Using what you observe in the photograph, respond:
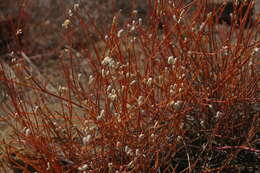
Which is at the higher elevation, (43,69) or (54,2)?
(54,2)

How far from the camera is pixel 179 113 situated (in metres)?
1.71

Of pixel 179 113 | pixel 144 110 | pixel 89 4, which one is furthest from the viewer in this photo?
pixel 89 4

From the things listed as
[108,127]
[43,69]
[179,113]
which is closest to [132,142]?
[108,127]

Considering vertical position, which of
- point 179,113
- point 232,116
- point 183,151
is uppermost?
point 179,113

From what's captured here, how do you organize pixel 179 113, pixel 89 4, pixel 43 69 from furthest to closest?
pixel 89 4, pixel 43 69, pixel 179 113

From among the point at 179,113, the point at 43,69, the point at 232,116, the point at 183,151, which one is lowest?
the point at 43,69

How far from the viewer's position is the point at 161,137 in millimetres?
1818

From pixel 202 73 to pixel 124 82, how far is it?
52 cm

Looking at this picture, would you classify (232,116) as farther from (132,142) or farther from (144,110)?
(132,142)

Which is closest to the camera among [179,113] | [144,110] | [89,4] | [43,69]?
[179,113]

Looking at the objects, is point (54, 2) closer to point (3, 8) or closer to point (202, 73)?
point (3, 8)

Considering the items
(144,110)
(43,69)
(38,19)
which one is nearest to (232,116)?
(144,110)

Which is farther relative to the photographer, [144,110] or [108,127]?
[144,110]

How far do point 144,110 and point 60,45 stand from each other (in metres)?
2.77
